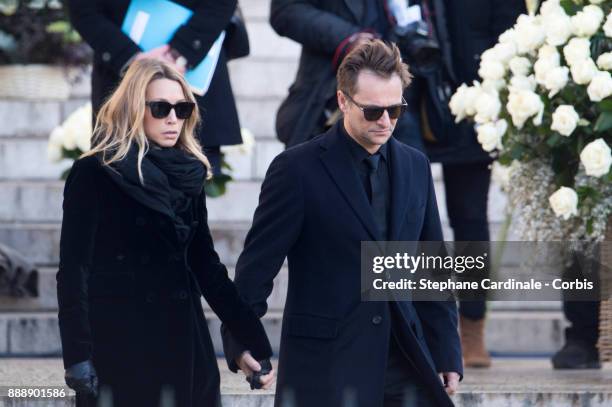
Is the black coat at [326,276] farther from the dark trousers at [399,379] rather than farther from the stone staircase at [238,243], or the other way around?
the stone staircase at [238,243]

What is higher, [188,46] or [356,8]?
[356,8]

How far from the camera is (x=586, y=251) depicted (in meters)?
6.53

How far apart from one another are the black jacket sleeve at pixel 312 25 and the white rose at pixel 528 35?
0.66 metres

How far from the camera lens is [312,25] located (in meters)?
6.70

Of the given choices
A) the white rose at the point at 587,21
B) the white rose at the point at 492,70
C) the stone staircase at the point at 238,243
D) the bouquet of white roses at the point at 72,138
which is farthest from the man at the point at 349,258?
the bouquet of white roses at the point at 72,138

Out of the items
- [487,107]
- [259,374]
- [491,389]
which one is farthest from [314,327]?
[487,107]

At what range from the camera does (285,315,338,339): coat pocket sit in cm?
454

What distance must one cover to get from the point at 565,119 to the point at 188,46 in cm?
148

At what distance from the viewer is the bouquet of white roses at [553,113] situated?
20.5 ft

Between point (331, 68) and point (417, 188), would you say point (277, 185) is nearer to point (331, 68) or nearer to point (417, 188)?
point (417, 188)

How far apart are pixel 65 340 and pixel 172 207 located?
1.76 ft

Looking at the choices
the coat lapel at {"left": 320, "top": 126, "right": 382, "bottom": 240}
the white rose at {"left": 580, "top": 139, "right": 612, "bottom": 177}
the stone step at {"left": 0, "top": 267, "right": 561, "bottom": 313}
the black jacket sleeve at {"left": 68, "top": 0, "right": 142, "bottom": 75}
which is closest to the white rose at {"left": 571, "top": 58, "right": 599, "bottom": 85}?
the white rose at {"left": 580, "top": 139, "right": 612, "bottom": 177}

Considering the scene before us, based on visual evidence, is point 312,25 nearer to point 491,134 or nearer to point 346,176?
point 491,134

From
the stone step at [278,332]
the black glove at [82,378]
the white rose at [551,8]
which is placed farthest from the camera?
the stone step at [278,332]
